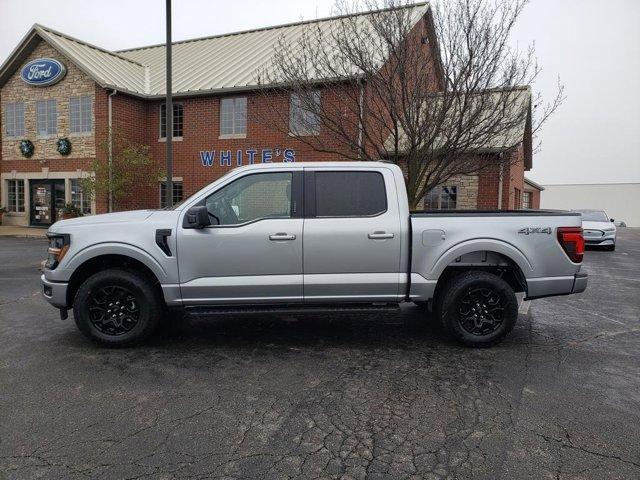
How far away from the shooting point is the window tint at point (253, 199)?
16.4 ft

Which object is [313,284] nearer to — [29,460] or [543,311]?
[29,460]

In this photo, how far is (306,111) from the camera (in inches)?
452

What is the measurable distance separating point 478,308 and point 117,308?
12.6 feet

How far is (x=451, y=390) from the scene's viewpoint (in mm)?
3984

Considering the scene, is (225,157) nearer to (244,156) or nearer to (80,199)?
(244,156)

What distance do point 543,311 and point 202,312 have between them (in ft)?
16.3

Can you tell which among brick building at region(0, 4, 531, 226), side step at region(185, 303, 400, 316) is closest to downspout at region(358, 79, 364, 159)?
brick building at region(0, 4, 531, 226)

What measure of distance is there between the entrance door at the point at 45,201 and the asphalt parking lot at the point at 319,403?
18130 mm

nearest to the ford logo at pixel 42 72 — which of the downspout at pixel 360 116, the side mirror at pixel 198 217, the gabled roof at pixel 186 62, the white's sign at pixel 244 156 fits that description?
the gabled roof at pixel 186 62

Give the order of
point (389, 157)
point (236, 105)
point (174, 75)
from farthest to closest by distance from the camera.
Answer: point (174, 75) < point (236, 105) < point (389, 157)

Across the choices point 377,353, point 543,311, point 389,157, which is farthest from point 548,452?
point 389,157

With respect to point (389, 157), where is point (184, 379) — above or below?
below

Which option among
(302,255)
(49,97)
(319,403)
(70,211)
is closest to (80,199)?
(70,211)

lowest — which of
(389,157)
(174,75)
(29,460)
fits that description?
(29,460)
